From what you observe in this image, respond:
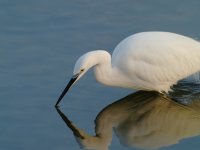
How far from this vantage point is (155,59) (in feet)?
21.6

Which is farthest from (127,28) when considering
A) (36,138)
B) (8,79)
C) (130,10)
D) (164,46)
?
(36,138)

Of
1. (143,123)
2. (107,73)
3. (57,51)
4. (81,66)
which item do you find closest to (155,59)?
(107,73)

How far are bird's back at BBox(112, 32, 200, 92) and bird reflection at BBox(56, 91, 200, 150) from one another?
0.71ft

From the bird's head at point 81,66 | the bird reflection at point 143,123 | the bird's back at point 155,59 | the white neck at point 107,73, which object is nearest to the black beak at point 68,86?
the bird's head at point 81,66

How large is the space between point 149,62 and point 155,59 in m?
0.07

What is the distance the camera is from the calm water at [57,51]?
6.10 m

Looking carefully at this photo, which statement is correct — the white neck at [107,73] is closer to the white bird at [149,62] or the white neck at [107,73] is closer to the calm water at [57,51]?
the white bird at [149,62]

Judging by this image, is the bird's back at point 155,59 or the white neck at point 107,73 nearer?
the white neck at point 107,73

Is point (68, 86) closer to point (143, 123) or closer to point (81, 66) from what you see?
point (81, 66)

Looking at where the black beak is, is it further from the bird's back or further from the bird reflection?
the bird's back

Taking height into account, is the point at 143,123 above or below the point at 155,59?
below

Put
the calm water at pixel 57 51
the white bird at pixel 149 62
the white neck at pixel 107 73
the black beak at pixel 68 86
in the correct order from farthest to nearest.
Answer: the white bird at pixel 149 62, the white neck at pixel 107 73, the black beak at pixel 68 86, the calm water at pixel 57 51

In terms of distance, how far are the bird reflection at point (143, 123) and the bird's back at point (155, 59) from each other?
0.22m

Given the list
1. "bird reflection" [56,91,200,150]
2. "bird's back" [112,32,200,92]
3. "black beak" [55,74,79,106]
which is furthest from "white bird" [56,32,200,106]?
"black beak" [55,74,79,106]
